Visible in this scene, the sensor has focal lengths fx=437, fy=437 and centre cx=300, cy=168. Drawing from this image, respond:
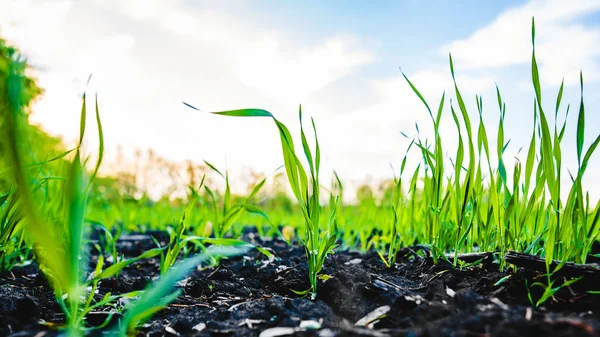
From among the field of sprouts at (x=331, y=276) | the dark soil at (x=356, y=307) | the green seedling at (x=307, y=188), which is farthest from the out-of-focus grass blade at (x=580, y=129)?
the green seedling at (x=307, y=188)

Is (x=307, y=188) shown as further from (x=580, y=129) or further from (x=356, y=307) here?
(x=580, y=129)

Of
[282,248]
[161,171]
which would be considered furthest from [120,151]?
[282,248]

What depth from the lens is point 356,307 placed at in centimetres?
105

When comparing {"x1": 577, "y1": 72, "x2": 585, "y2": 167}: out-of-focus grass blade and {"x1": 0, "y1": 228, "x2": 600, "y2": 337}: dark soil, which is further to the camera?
{"x1": 577, "y1": 72, "x2": 585, "y2": 167}: out-of-focus grass blade

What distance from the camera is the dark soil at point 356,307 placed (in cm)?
81

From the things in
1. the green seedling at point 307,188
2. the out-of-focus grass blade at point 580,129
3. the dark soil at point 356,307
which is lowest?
the dark soil at point 356,307

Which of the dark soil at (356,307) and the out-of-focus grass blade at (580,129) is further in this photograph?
the out-of-focus grass blade at (580,129)

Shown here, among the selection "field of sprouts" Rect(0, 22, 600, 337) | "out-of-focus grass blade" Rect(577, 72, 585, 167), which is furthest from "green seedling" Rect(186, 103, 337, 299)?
"out-of-focus grass blade" Rect(577, 72, 585, 167)

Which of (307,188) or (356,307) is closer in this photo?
(356,307)

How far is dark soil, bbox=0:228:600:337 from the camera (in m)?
0.81

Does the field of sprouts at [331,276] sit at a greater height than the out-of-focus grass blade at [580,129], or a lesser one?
lesser

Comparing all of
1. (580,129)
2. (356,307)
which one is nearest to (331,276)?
(356,307)

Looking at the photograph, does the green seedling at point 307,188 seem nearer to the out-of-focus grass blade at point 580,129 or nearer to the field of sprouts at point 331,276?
the field of sprouts at point 331,276

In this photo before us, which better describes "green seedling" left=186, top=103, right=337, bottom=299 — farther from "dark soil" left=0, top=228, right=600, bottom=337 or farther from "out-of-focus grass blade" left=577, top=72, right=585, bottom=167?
"out-of-focus grass blade" left=577, top=72, right=585, bottom=167
